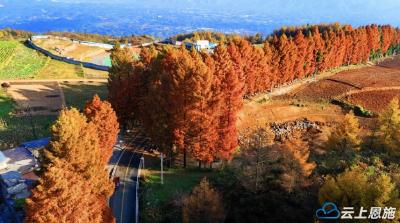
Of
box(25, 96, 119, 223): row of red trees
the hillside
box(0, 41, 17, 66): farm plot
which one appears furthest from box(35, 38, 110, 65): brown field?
box(25, 96, 119, 223): row of red trees

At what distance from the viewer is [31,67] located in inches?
3526

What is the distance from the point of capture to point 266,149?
1524 inches

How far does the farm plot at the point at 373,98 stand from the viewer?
77.8 meters

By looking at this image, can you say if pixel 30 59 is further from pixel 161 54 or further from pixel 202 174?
pixel 202 174

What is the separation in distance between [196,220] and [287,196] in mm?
8792

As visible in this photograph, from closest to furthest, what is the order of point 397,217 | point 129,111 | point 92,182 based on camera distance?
point 397,217 < point 92,182 < point 129,111

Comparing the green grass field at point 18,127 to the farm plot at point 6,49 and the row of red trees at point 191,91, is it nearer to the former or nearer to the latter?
the row of red trees at point 191,91

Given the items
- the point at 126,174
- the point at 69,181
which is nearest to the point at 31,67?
the point at 126,174

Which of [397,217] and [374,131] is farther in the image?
[374,131]

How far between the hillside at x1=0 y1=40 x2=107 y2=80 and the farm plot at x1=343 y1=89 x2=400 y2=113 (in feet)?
182

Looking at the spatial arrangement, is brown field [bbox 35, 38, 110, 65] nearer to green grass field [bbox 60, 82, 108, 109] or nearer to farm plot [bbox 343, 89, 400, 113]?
green grass field [bbox 60, 82, 108, 109]

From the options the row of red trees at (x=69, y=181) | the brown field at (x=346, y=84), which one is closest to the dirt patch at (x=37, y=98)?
the row of red trees at (x=69, y=181)

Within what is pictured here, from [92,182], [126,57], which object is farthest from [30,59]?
[92,182]

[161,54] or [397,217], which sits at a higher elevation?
[161,54]
